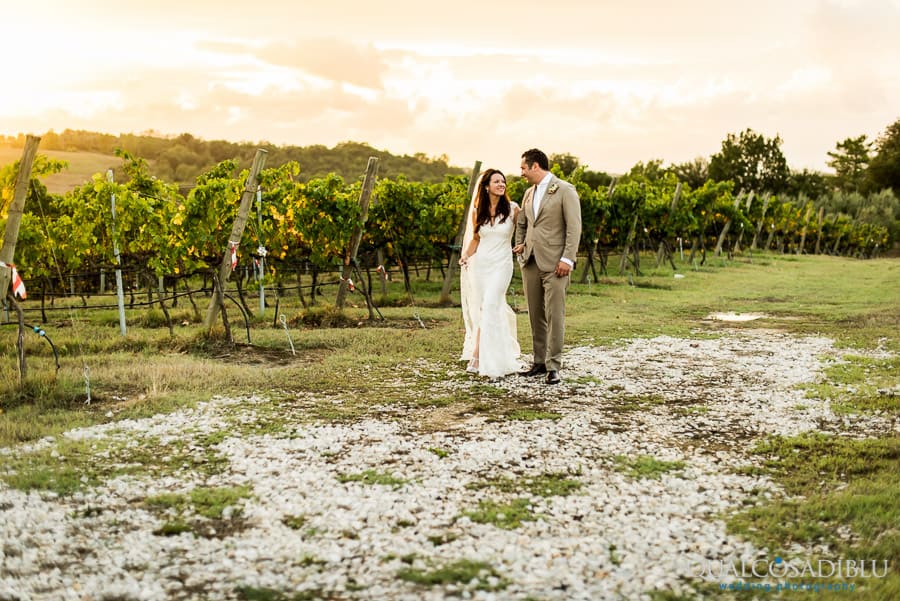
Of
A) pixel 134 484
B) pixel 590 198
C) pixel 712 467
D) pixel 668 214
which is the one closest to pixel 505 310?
pixel 712 467

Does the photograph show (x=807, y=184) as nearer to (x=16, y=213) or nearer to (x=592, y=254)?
(x=592, y=254)

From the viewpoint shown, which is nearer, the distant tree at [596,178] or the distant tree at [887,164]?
the distant tree at [596,178]

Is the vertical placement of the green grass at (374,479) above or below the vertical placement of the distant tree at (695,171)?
below

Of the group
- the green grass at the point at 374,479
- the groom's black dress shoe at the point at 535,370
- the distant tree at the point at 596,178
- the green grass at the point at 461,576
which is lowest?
the green grass at the point at 461,576

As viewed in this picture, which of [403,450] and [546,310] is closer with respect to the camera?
[403,450]

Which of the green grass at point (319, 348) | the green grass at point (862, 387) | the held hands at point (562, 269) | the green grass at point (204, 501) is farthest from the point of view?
the held hands at point (562, 269)

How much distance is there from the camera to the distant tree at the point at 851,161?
76.9m

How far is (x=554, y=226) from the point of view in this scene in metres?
7.23

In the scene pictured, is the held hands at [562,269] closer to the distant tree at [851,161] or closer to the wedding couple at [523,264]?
the wedding couple at [523,264]

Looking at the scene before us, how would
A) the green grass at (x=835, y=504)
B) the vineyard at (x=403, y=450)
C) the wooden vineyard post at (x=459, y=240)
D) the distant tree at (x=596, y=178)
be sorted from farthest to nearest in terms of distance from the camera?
1. the distant tree at (x=596, y=178)
2. the wooden vineyard post at (x=459, y=240)
3. the green grass at (x=835, y=504)
4. the vineyard at (x=403, y=450)

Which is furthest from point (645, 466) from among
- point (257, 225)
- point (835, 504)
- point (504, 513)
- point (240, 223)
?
point (257, 225)

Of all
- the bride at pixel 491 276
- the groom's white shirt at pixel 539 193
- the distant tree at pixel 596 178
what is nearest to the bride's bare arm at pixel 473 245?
the bride at pixel 491 276

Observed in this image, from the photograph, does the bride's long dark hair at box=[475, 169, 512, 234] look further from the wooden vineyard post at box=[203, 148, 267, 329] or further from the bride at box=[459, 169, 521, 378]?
the wooden vineyard post at box=[203, 148, 267, 329]

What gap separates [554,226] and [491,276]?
0.86 metres
